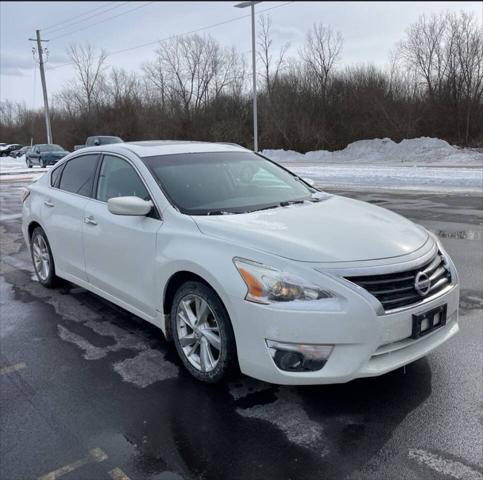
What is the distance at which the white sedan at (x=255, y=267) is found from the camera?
2.89 meters

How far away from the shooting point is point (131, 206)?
12.3ft

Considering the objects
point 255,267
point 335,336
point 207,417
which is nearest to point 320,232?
point 255,267

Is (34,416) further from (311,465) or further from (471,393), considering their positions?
(471,393)

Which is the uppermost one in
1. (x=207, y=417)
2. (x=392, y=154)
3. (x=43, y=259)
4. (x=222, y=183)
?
(x=222, y=183)

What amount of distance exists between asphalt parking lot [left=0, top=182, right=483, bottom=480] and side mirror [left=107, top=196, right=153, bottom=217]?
1121mm

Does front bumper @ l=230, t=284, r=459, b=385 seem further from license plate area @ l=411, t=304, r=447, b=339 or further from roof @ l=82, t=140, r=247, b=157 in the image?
roof @ l=82, t=140, r=247, b=157

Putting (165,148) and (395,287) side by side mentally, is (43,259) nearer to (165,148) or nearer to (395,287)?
(165,148)

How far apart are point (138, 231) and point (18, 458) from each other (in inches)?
68.0

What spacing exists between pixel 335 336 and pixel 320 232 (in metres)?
0.74

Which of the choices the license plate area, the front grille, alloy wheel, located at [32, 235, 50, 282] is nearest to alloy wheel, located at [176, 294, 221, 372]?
the front grille

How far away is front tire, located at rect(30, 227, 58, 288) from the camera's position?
5582mm

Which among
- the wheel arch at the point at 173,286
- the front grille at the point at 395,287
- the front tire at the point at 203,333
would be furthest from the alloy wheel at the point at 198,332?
the front grille at the point at 395,287

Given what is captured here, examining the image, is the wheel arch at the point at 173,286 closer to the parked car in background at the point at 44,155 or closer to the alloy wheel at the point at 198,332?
the alloy wheel at the point at 198,332

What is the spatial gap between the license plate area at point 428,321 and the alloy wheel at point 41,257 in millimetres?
4072
